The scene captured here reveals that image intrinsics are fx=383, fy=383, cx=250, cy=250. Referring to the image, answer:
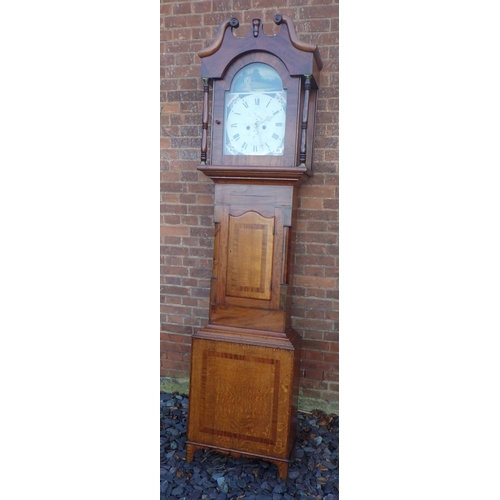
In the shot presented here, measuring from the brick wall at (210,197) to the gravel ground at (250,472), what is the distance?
274 millimetres

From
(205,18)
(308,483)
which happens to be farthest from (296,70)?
(308,483)

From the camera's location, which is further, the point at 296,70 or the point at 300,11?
the point at 300,11

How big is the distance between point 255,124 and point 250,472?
66.9 inches

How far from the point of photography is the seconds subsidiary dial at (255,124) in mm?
1751

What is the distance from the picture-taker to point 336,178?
211 cm

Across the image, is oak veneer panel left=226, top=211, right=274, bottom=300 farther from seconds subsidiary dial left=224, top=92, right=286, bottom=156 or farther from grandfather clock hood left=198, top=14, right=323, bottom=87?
grandfather clock hood left=198, top=14, right=323, bottom=87

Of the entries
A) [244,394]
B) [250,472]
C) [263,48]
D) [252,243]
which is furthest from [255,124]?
[250,472]

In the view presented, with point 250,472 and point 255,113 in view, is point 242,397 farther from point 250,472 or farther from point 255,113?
point 255,113

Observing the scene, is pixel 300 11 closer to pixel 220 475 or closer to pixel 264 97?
pixel 264 97

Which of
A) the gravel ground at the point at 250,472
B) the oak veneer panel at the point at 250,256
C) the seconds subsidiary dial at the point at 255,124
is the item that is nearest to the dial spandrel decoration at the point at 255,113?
the seconds subsidiary dial at the point at 255,124

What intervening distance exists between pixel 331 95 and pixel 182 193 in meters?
1.02

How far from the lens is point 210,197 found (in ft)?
7.51

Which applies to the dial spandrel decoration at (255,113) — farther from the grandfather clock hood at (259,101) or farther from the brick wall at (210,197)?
the brick wall at (210,197)

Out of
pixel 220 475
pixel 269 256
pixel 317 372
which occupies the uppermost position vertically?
pixel 269 256
